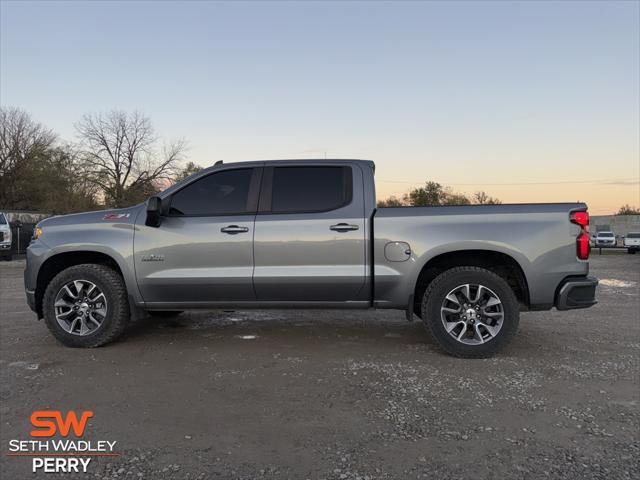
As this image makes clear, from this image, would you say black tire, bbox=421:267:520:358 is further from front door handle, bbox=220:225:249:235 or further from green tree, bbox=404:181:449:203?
green tree, bbox=404:181:449:203

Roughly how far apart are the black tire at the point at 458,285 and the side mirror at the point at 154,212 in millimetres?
2811

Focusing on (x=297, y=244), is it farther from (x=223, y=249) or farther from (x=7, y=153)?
(x=7, y=153)

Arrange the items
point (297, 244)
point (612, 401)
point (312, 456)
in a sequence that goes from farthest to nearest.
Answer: point (297, 244) → point (612, 401) → point (312, 456)

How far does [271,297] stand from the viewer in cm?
443

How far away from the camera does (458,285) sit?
4199mm

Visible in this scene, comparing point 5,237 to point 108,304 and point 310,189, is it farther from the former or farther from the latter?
point 310,189

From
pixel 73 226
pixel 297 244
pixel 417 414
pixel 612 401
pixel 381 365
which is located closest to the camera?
pixel 417 414

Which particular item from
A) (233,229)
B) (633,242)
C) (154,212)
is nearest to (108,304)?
(154,212)

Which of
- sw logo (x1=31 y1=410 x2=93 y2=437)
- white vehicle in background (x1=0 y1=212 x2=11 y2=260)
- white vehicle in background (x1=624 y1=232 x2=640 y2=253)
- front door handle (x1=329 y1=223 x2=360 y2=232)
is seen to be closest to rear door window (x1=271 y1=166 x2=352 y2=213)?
front door handle (x1=329 y1=223 x2=360 y2=232)

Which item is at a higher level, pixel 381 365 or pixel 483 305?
pixel 483 305

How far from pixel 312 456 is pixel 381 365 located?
165 centimetres

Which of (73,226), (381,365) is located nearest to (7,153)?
(73,226)

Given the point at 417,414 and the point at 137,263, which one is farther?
the point at 137,263

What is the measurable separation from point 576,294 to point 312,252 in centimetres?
252
